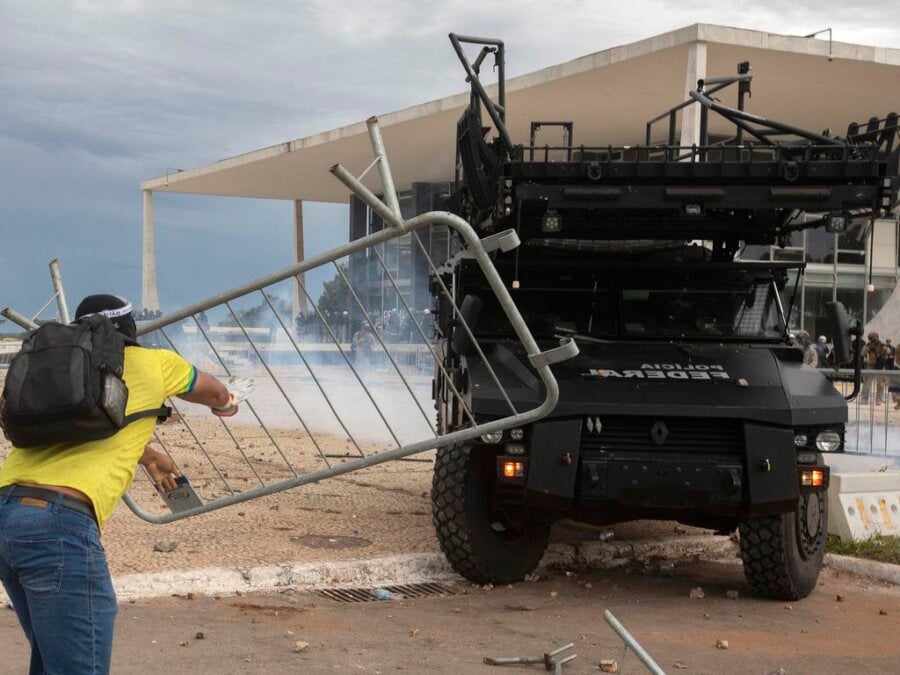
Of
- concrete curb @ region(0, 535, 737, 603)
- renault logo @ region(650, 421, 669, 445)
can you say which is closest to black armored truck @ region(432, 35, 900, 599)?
renault logo @ region(650, 421, 669, 445)

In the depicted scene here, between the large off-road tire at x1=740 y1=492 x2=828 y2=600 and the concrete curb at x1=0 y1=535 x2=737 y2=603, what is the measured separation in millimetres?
1405

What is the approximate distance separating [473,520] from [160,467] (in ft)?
9.83

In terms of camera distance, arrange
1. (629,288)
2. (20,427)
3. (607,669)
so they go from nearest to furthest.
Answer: (20,427), (607,669), (629,288)

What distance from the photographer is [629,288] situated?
7953 millimetres

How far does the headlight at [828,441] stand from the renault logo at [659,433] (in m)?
0.92

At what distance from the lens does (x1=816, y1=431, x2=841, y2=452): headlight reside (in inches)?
262

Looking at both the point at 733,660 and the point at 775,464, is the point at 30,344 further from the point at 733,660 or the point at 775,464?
the point at 775,464

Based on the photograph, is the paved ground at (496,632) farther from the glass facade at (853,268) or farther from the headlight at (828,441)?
the glass facade at (853,268)

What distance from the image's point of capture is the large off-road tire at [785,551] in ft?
22.4

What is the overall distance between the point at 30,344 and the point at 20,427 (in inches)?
9.9

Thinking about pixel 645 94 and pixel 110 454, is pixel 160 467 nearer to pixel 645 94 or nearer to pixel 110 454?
pixel 110 454

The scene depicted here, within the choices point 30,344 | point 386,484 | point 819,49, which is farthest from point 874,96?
point 30,344

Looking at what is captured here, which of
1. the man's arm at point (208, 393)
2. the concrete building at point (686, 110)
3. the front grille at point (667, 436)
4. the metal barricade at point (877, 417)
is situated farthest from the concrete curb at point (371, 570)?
the concrete building at point (686, 110)

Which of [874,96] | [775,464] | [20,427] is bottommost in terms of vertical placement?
[775,464]
